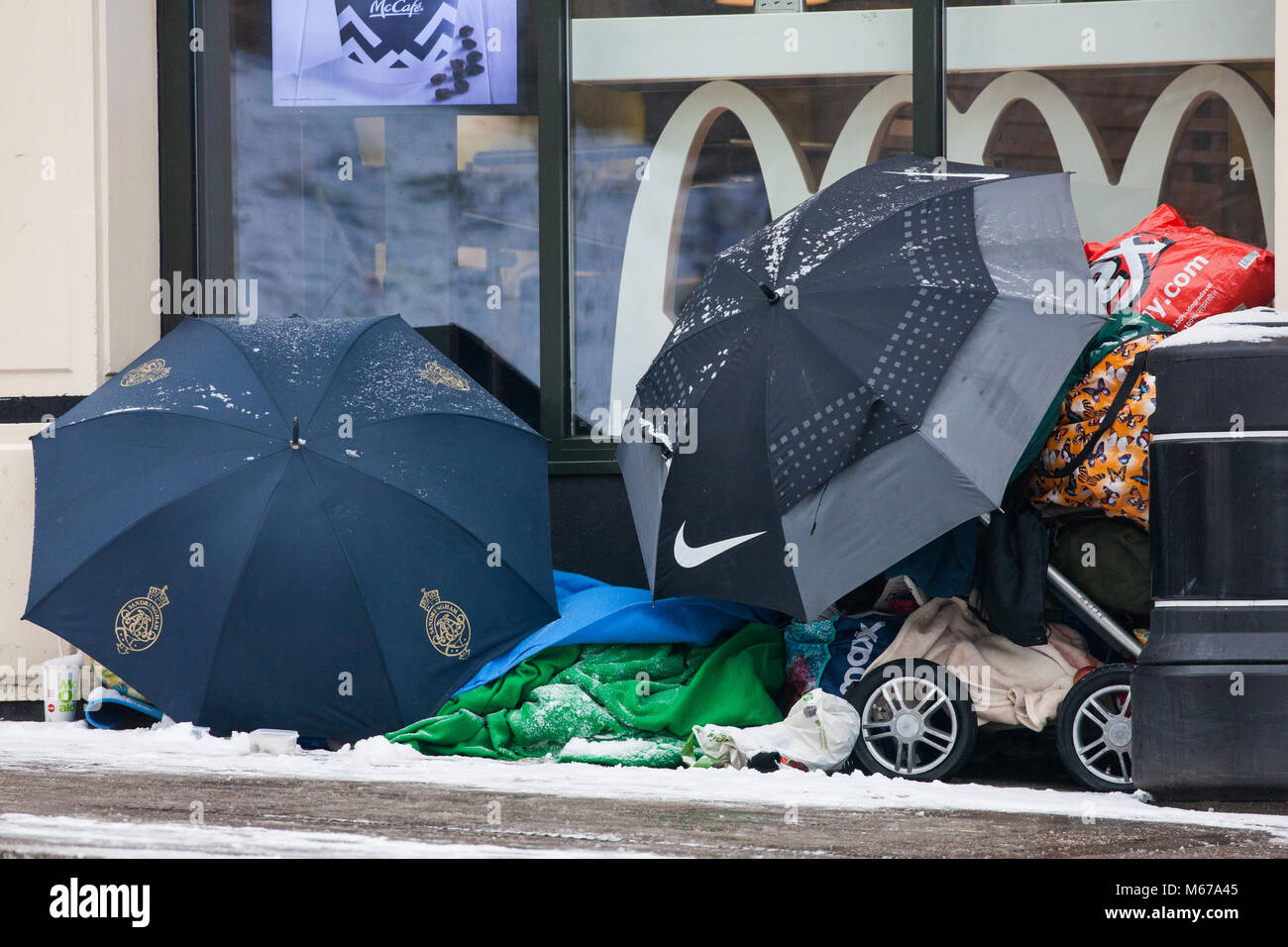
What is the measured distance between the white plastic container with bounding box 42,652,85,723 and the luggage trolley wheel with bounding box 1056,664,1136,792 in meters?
4.08

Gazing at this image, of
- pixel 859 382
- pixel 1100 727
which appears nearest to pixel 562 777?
pixel 859 382

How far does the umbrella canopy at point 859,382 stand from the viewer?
184 inches

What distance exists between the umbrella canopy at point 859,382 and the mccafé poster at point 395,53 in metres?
2.47

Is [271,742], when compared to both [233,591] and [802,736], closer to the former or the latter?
[233,591]

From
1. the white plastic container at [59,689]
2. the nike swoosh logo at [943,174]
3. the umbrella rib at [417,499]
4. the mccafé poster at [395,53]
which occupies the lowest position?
the white plastic container at [59,689]

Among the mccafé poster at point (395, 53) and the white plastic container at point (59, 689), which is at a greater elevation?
the mccafé poster at point (395, 53)

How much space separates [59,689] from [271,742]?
4.87ft

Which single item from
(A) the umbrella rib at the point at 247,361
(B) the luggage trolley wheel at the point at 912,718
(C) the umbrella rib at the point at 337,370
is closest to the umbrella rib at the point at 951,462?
(B) the luggage trolley wheel at the point at 912,718

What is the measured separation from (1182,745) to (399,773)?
8.10ft

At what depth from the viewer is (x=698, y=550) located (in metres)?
5.12

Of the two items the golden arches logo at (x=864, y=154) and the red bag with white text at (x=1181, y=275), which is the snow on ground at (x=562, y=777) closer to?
the red bag with white text at (x=1181, y=275)
